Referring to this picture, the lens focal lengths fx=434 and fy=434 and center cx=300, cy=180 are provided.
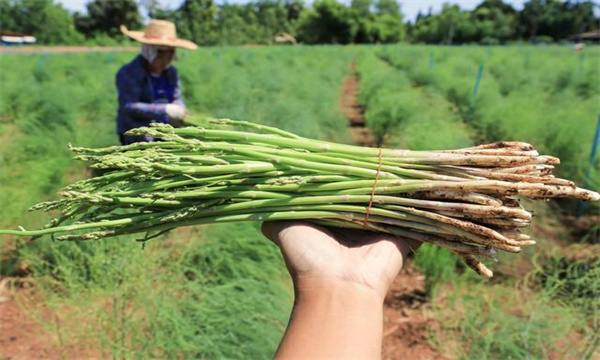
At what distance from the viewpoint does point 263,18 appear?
2131 inches

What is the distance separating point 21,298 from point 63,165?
161 centimetres

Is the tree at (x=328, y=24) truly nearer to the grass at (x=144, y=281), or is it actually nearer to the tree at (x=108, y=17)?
the tree at (x=108, y=17)

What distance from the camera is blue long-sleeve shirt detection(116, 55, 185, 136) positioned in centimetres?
299

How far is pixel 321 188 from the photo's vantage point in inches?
55.7

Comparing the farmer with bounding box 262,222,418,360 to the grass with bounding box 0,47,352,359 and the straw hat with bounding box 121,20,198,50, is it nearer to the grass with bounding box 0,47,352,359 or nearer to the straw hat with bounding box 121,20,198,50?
the grass with bounding box 0,47,352,359

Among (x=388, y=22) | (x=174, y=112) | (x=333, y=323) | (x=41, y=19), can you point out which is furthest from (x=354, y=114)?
(x=388, y=22)

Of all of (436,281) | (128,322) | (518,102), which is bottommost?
(436,281)

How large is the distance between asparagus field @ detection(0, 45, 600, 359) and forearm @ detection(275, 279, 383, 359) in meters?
0.29

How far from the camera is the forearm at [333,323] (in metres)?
1.03

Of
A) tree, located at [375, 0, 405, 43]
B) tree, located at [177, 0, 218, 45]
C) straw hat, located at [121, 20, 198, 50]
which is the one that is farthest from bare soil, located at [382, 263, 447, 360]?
tree, located at [375, 0, 405, 43]

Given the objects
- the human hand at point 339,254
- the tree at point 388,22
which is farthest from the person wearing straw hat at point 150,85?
the tree at point 388,22

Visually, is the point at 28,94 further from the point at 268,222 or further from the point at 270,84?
the point at 268,222

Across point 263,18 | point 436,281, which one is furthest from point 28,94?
point 263,18

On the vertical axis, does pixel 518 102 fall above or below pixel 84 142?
above
